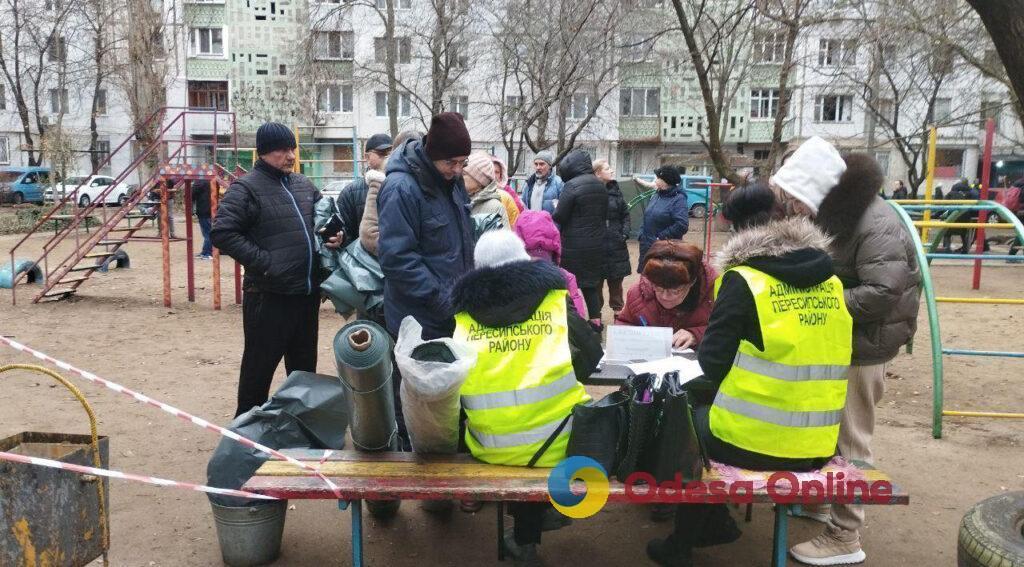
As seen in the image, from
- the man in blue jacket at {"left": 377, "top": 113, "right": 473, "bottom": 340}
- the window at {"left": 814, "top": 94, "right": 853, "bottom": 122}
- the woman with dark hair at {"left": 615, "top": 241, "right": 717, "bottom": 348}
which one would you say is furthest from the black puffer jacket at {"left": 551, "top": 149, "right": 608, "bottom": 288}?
the window at {"left": 814, "top": 94, "right": 853, "bottom": 122}

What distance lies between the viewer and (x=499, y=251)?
10.3 ft

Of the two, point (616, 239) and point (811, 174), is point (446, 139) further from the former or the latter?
point (616, 239)

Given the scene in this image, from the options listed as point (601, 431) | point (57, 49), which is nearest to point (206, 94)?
point (57, 49)

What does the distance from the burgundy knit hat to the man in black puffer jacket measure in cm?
105

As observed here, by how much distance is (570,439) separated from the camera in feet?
9.72

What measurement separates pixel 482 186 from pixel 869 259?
234cm

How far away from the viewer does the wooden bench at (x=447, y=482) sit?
2881 mm

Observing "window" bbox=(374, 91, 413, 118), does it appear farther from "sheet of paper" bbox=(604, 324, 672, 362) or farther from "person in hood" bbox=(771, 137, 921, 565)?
"person in hood" bbox=(771, 137, 921, 565)

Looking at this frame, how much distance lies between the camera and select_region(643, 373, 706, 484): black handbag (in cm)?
282

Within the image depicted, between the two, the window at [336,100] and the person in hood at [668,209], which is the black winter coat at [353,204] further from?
the window at [336,100]

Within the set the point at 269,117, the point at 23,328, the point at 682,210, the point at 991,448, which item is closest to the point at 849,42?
the point at 682,210

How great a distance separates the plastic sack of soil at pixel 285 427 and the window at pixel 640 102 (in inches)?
1372

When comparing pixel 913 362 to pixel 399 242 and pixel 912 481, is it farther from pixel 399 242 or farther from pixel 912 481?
pixel 399 242

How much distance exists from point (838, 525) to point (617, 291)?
15.3 feet
